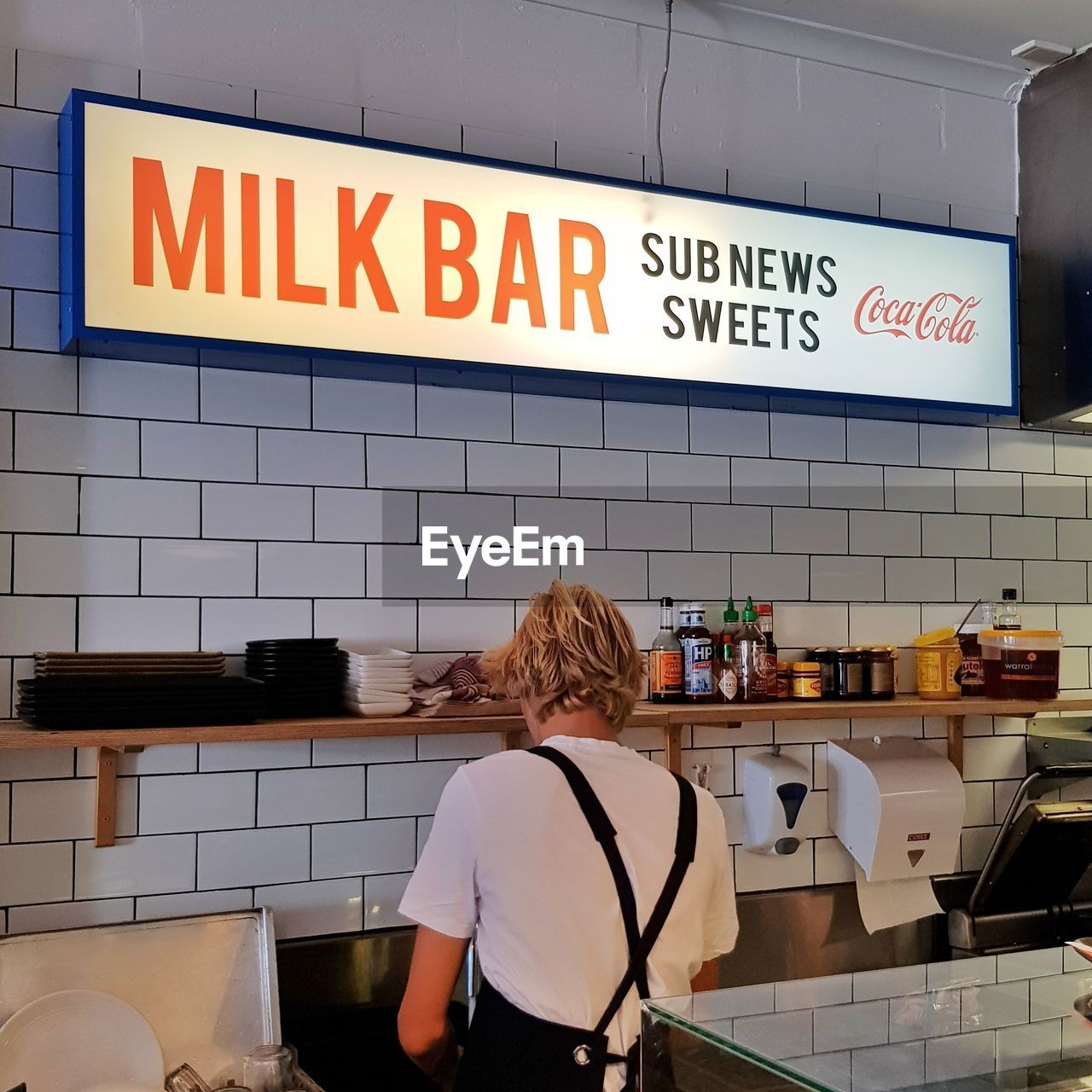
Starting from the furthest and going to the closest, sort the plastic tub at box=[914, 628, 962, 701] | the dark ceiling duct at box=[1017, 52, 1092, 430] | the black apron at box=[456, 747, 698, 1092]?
the dark ceiling duct at box=[1017, 52, 1092, 430] < the plastic tub at box=[914, 628, 962, 701] < the black apron at box=[456, 747, 698, 1092]

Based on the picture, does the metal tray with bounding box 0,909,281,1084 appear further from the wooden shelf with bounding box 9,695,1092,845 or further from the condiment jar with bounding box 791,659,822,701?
the condiment jar with bounding box 791,659,822,701

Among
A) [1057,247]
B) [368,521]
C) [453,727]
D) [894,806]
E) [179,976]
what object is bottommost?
[179,976]

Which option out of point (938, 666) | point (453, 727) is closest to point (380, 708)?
point (453, 727)

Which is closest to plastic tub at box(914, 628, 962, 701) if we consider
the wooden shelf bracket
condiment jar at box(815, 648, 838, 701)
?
condiment jar at box(815, 648, 838, 701)

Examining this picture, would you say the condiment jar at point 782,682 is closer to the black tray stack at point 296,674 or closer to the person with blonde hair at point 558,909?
the person with blonde hair at point 558,909

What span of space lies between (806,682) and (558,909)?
122 centimetres

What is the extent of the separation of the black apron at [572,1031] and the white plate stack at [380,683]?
53cm

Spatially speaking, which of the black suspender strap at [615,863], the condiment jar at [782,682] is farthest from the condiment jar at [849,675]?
the black suspender strap at [615,863]

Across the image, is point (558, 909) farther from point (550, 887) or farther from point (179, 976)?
point (179, 976)

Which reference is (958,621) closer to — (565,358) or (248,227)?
(565,358)

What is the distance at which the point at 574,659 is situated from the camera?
2.00 metres

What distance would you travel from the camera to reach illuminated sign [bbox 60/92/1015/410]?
221cm

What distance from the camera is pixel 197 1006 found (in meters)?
2.27

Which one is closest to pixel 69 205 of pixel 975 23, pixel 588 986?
pixel 588 986
